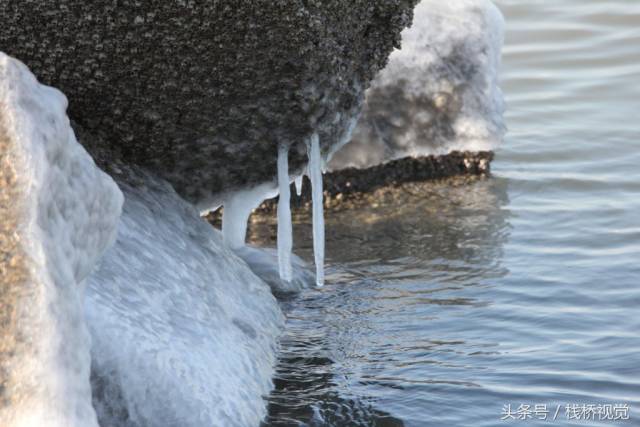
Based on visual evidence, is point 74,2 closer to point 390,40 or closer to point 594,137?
point 390,40

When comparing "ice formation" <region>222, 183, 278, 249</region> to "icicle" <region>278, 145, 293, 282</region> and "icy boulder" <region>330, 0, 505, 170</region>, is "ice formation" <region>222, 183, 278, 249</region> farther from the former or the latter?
"icy boulder" <region>330, 0, 505, 170</region>

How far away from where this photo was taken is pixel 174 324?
12.9 ft

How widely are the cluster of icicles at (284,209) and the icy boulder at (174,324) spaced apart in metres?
0.19

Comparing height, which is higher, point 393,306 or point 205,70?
point 205,70

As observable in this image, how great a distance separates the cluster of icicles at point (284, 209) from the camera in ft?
15.9

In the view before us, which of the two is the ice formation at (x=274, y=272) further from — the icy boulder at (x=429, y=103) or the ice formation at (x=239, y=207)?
the icy boulder at (x=429, y=103)

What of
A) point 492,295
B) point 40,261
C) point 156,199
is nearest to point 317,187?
point 156,199

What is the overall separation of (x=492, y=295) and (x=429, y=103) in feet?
5.77

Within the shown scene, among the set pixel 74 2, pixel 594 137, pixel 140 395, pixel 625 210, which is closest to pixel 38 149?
pixel 140 395

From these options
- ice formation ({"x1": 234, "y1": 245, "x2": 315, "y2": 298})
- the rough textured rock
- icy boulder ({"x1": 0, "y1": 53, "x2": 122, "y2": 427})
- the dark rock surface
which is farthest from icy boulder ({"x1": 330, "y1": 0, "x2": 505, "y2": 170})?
icy boulder ({"x1": 0, "y1": 53, "x2": 122, "y2": 427})

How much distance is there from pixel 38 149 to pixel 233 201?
2.15 metres

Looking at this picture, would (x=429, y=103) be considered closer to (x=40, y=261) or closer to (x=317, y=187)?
(x=317, y=187)

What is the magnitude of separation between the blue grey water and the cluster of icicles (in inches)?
9.7

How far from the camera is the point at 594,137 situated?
795 centimetres
